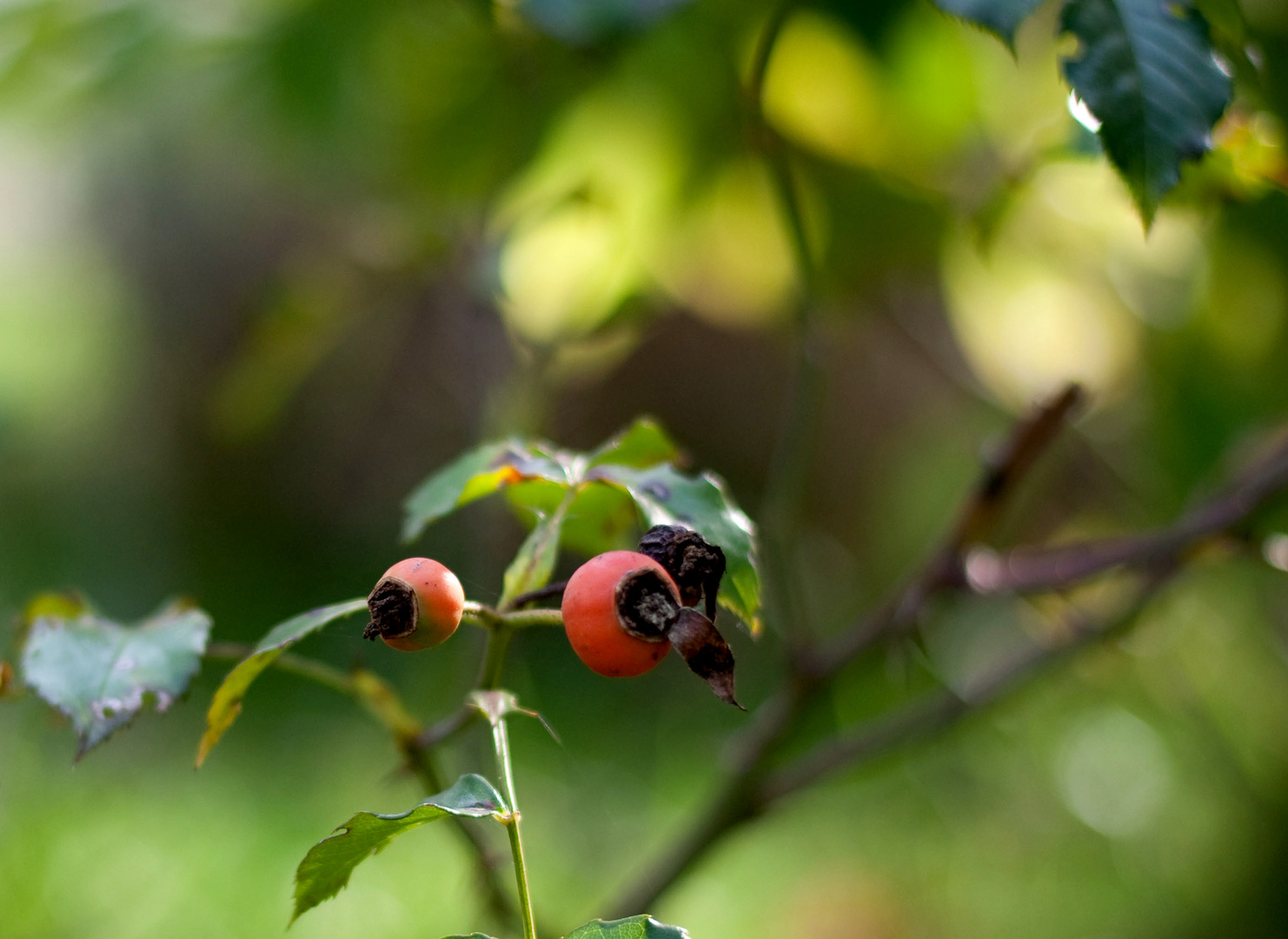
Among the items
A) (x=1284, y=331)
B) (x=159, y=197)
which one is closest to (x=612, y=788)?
(x=1284, y=331)

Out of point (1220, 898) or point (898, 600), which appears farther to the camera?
point (1220, 898)

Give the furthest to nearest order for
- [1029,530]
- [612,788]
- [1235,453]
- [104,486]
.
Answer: [104,486]
[1029,530]
[612,788]
[1235,453]

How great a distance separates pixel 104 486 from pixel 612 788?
129cm

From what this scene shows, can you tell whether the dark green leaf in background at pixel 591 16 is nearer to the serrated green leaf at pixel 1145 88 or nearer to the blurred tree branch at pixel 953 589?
the serrated green leaf at pixel 1145 88

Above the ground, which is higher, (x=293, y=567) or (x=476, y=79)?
(x=476, y=79)

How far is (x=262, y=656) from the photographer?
34 centimetres

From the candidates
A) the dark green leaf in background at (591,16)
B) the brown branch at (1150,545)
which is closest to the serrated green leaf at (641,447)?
the dark green leaf in background at (591,16)

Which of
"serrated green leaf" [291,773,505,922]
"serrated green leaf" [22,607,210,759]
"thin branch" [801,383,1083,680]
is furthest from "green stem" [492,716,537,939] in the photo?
"thin branch" [801,383,1083,680]

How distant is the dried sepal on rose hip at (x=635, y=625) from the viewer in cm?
31

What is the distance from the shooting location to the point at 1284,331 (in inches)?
39.2

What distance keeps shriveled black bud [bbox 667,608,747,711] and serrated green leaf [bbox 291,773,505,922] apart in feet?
0.25

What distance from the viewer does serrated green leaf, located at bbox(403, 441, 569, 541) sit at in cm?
39

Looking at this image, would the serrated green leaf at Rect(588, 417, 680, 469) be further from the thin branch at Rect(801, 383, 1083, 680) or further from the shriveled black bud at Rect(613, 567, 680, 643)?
the thin branch at Rect(801, 383, 1083, 680)

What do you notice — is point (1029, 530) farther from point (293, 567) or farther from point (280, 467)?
point (280, 467)
